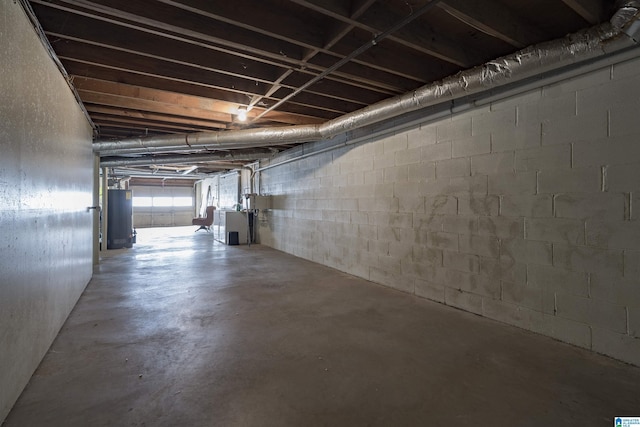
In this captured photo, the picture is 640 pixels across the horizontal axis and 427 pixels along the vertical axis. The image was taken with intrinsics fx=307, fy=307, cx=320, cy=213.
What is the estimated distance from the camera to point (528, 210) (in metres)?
2.53

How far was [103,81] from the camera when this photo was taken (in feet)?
10.2

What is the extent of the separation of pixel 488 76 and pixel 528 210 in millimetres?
1137

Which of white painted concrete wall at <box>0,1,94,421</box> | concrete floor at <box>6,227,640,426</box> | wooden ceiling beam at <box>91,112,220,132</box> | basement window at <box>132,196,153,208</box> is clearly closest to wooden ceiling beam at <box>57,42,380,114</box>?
white painted concrete wall at <box>0,1,94,421</box>

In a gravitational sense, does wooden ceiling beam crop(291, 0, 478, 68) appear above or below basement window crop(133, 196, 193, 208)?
above

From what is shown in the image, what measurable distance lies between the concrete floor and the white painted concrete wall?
0.84 feet

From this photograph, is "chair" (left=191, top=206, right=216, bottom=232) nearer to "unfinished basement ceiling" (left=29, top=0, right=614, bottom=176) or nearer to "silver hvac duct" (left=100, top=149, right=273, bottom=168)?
"silver hvac duct" (left=100, top=149, right=273, bottom=168)

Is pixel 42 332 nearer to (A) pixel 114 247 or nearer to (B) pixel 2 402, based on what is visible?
(B) pixel 2 402

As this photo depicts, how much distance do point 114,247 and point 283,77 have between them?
254 inches

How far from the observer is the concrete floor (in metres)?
1.54

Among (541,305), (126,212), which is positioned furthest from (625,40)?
(126,212)

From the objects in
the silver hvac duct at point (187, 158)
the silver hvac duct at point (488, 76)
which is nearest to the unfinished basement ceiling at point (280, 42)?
the silver hvac duct at point (488, 76)

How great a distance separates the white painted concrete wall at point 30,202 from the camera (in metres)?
1.49

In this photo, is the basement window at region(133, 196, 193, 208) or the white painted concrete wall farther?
the basement window at region(133, 196, 193, 208)

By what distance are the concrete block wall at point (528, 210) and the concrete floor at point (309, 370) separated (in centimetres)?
27
